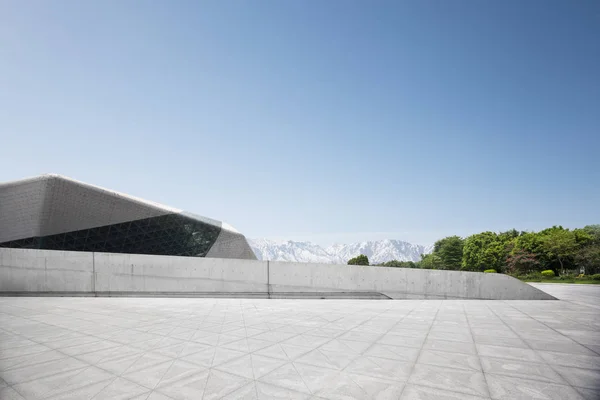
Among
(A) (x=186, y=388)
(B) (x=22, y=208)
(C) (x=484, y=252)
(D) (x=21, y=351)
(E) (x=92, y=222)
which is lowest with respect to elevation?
(D) (x=21, y=351)

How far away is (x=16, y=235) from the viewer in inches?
1048

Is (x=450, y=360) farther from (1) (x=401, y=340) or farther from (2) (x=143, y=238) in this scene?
(2) (x=143, y=238)

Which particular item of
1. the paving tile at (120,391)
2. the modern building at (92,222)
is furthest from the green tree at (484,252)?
the paving tile at (120,391)

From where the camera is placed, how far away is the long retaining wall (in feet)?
44.4

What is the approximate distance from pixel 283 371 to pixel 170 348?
2.28m

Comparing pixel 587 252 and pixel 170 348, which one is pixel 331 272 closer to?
pixel 170 348

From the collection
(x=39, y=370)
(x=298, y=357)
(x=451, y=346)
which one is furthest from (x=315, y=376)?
(x=39, y=370)

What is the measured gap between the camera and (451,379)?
3.87 m

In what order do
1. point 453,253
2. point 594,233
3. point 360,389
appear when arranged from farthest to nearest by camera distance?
point 453,253, point 594,233, point 360,389

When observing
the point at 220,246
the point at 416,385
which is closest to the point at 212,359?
the point at 416,385

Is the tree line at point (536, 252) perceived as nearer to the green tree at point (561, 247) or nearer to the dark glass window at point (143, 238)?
the green tree at point (561, 247)

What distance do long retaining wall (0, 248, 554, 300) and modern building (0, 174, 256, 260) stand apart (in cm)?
1441

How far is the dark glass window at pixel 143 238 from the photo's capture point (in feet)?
91.9

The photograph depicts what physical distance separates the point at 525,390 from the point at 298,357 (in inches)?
112
